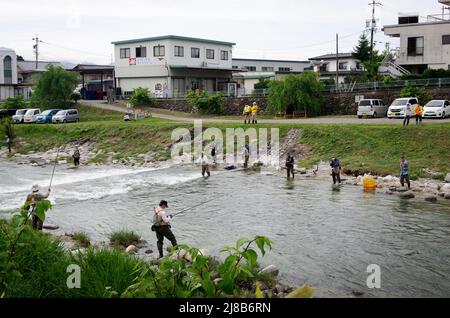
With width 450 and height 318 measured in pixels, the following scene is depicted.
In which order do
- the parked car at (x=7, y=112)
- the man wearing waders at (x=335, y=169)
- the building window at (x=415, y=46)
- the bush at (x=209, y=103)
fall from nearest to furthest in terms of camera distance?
1. the man wearing waders at (x=335, y=169)
2. the bush at (x=209, y=103)
3. the building window at (x=415, y=46)
4. the parked car at (x=7, y=112)

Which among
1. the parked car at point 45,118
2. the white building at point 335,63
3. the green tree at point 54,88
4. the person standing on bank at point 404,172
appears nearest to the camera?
the person standing on bank at point 404,172

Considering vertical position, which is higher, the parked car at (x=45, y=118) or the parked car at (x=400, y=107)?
the parked car at (x=400, y=107)

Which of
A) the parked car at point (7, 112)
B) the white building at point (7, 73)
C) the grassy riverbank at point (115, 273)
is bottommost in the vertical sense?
the grassy riverbank at point (115, 273)

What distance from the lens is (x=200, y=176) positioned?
29.3 metres

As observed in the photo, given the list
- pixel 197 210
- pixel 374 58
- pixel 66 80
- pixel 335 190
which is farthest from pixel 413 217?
pixel 374 58

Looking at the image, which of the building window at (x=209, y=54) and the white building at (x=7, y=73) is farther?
the white building at (x=7, y=73)

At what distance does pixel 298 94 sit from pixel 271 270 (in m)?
32.5

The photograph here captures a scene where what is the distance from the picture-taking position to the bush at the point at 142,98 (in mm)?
56062

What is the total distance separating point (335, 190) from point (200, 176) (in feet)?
27.9

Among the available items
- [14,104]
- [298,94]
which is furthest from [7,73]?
[298,94]

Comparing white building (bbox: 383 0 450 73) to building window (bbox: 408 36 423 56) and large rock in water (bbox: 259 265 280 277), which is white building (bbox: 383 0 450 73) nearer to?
building window (bbox: 408 36 423 56)

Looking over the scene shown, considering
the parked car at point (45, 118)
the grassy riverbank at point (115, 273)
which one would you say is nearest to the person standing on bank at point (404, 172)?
the grassy riverbank at point (115, 273)

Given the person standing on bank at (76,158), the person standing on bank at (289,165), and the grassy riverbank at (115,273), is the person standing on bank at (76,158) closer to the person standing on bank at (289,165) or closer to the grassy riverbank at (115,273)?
the person standing on bank at (289,165)

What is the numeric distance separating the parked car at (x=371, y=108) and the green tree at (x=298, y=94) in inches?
176
